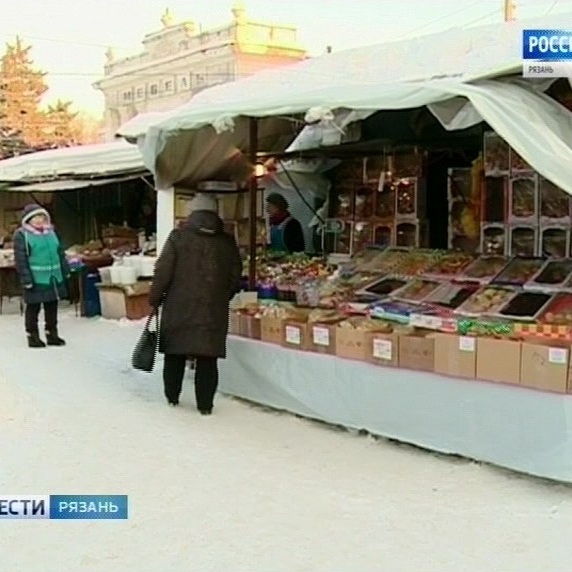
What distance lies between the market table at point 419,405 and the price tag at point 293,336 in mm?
63

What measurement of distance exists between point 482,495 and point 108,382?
371 centimetres

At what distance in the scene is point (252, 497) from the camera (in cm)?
438

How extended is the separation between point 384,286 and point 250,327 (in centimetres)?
99

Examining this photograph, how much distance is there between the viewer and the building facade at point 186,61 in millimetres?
32312

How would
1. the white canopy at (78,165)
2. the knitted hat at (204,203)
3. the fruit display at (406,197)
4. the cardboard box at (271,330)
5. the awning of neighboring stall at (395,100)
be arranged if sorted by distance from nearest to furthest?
the awning of neighboring stall at (395,100) < the cardboard box at (271,330) < the knitted hat at (204,203) < the fruit display at (406,197) < the white canopy at (78,165)

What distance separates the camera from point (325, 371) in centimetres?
572

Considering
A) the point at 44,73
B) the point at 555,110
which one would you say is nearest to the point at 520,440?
the point at 555,110

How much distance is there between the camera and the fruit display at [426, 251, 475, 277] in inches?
245

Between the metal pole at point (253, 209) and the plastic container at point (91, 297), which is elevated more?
the metal pole at point (253, 209)

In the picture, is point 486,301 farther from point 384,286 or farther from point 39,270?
point 39,270

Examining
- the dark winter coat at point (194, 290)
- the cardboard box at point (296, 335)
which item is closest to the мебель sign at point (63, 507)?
the dark winter coat at point (194, 290)

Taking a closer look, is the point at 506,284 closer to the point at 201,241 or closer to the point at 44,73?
the point at 201,241

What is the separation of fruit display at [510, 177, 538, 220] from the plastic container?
6.26m

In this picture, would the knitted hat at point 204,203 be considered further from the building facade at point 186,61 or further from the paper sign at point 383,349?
the building facade at point 186,61
